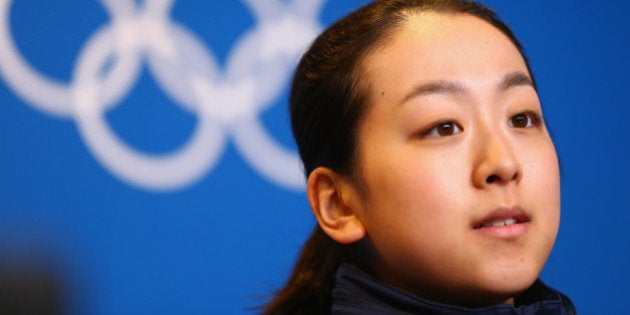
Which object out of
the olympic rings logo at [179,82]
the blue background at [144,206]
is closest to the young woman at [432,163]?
the blue background at [144,206]

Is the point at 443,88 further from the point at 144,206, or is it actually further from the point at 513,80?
the point at 144,206

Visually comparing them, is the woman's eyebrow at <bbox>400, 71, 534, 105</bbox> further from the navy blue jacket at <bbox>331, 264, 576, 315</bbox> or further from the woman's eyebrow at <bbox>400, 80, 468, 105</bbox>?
the navy blue jacket at <bbox>331, 264, 576, 315</bbox>

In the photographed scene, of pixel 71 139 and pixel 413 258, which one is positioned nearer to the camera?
pixel 413 258

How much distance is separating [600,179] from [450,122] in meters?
0.83

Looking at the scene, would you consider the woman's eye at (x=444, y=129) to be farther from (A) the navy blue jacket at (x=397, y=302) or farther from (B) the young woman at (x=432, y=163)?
(A) the navy blue jacket at (x=397, y=302)

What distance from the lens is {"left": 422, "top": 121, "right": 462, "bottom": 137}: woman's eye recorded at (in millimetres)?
677

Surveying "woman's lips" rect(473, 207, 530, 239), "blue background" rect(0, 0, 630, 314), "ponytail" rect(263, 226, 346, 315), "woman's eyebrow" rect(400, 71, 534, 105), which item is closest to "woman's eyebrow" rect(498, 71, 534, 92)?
"woman's eyebrow" rect(400, 71, 534, 105)

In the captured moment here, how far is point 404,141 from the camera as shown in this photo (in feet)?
2.25

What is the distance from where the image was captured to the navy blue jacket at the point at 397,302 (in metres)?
0.66

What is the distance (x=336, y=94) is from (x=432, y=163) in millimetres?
146

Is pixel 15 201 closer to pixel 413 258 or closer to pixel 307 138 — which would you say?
pixel 307 138

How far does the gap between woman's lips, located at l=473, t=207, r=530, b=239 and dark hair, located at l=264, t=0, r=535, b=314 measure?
145mm

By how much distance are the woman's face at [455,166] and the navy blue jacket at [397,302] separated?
23 mm

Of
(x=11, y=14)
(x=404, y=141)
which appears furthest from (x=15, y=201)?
(x=404, y=141)
